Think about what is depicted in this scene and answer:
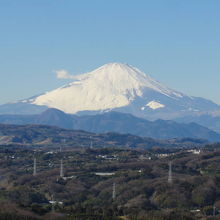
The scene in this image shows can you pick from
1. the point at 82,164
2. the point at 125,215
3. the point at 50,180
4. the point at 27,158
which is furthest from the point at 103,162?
the point at 125,215

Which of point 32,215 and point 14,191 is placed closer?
point 32,215

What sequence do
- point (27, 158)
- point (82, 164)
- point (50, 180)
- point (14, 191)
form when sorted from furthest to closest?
point (27, 158) → point (82, 164) → point (50, 180) → point (14, 191)

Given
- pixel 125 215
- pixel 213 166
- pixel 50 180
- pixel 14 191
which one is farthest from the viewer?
pixel 213 166

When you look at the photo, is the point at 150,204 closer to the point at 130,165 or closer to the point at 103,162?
the point at 130,165

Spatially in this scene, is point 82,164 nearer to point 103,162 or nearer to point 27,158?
point 103,162

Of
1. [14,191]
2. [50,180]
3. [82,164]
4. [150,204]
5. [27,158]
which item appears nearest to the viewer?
[150,204]

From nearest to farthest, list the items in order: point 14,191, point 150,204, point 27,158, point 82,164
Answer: point 150,204, point 14,191, point 82,164, point 27,158

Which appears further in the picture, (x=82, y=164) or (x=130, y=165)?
(x=82, y=164)

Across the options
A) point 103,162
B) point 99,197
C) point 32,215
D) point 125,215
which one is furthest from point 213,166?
point 32,215
